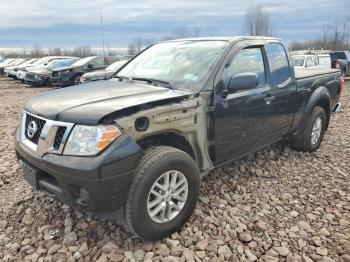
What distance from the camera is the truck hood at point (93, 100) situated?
2682mm

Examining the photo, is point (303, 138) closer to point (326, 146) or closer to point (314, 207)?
point (326, 146)

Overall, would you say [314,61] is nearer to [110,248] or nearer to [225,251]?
[225,251]

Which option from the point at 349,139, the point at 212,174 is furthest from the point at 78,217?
the point at 349,139

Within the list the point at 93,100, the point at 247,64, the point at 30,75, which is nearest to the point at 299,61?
the point at 247,64

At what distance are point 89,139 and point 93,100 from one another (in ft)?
1.68

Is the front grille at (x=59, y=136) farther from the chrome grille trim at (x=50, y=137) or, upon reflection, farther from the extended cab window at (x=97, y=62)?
the extended cab window at (x=97, y=62)

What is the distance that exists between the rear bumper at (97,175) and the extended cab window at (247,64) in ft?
4.58

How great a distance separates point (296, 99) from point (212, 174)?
1.56 m

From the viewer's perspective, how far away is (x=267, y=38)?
4.52m

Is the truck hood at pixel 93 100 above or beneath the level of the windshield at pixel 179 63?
beneath

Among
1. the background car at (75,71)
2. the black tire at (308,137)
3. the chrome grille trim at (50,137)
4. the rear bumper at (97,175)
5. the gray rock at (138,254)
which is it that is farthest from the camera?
the background car at (75,71)

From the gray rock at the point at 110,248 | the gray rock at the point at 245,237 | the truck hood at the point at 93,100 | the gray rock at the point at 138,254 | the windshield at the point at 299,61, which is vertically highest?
the windshield at the point at 299,61

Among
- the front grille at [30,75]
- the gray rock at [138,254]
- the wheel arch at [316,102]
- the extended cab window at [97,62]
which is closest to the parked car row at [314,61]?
the wheel arch at [316,102]

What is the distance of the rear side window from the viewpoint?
4.34 metres
